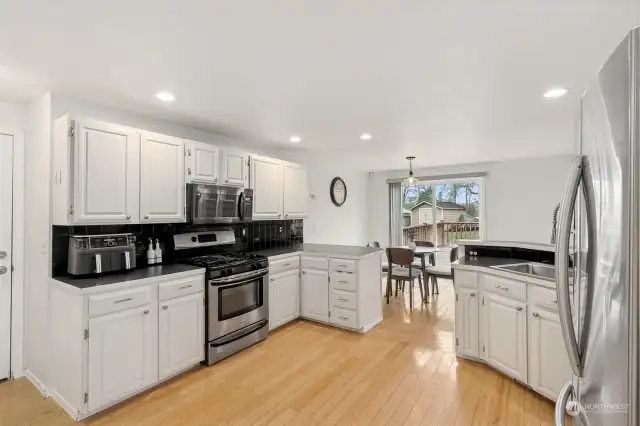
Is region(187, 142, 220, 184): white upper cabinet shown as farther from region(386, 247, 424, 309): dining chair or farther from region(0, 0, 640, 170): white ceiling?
region(386, 247, 424, 309): dining chair

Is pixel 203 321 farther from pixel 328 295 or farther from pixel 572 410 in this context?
pixel 572 410

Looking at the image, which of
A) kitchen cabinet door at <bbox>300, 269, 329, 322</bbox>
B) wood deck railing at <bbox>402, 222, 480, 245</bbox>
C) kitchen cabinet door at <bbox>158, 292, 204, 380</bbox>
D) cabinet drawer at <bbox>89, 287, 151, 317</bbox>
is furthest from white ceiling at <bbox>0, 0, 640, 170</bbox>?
wood deck railing at <bbox>402, 222, 480, 245</bbox>

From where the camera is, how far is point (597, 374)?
0.75 metres

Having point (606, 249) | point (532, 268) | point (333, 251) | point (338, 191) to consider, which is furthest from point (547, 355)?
point (338, 191)

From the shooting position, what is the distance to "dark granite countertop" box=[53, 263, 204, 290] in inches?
88.7

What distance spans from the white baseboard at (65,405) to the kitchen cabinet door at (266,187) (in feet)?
7.66

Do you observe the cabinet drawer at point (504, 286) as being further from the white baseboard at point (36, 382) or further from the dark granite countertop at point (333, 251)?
the white baseboard at point (36, 382)

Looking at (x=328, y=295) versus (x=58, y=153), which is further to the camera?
(x=328, y=295)

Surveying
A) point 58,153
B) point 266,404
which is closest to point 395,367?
point 266,404

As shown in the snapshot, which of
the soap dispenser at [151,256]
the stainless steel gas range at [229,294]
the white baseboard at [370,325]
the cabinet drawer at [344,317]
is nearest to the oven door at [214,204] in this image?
the stainless steel gas range at [229,294]

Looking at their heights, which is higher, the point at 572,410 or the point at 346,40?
the point at 346,40

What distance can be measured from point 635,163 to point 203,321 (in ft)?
10.0

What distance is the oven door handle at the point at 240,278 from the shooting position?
2.98m

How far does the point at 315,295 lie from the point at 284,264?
577 millimetres
